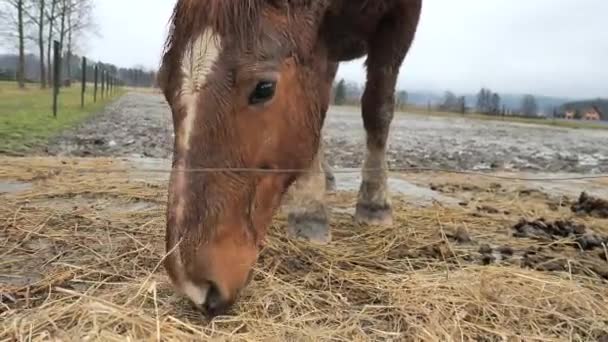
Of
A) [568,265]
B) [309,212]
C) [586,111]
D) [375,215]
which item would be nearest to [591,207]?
[568,265]

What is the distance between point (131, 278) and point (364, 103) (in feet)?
7.30

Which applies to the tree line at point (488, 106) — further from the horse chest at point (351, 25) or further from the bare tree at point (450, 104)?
the horse chest at point (351, 25)

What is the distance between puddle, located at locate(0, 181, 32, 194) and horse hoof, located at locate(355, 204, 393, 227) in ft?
9.27

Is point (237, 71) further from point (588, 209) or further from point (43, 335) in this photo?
point (588, 209)

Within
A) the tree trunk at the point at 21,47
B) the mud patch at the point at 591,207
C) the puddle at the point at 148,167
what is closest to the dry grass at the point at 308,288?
the mud patch at the point at 591,207

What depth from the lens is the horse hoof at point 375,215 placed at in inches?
147

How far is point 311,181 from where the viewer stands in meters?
3.21

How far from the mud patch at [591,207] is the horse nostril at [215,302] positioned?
361 centimetres

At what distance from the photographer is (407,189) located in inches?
219

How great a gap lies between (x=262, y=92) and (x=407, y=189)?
12.3 feet

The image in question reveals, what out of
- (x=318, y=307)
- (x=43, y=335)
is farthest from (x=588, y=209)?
(x=43, y=335)

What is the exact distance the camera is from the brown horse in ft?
6.19

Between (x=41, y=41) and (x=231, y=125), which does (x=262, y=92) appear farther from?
(x=41, y=41)

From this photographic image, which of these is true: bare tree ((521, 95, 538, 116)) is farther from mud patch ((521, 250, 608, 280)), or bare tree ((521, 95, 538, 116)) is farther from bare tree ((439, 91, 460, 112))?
mud patch ((521, 250, 608, 280))
